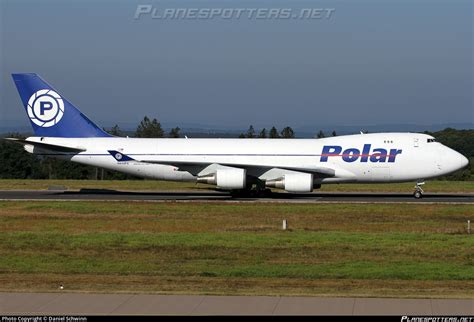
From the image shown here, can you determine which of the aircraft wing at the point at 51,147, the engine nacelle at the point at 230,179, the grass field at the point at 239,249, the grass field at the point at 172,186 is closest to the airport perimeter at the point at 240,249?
the grass field at the point at 239,249

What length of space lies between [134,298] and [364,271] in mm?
7768

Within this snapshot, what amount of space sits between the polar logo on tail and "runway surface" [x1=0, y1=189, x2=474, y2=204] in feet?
13.9

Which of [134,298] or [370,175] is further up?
[370,175]

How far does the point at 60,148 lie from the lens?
46688 millimetres

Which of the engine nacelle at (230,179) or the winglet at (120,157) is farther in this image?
the winglet at (120,157)

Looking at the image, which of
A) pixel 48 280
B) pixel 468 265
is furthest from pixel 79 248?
pixel 468 265

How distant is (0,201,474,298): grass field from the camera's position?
19562 millimetres

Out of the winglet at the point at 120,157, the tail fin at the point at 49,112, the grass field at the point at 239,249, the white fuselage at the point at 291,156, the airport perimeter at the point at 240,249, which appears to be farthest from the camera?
the tail fin at the point at 49,112

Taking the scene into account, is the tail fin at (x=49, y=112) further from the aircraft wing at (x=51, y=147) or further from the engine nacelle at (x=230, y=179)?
the engine nacelle at (x=230, y=179)

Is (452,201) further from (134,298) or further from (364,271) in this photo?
(134,298)

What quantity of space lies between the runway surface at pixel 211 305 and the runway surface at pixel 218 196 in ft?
89.0

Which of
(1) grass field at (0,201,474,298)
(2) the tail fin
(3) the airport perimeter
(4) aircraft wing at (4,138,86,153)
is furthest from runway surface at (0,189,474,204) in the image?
(1) grass field at (0,201,474,298)

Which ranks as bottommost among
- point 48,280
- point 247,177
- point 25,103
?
point 48,280

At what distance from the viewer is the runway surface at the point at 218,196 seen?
4412 centimetres
